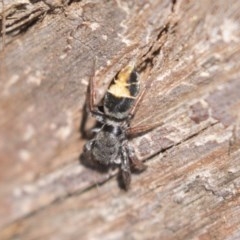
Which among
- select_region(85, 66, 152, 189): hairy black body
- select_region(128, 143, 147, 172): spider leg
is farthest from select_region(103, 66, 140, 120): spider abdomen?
select_region(128, 143, 147, 172): spider leg

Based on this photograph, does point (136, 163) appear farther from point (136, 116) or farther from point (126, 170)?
point (136, 116)

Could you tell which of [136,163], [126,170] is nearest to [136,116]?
[136,163]

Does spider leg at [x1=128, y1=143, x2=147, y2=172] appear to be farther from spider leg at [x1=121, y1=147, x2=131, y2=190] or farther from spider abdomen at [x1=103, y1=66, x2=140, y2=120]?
spider abdomen at [x1=103, y1=66, x2=140, y2=120]

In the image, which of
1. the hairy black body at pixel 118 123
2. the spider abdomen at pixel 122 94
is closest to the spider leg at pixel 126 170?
the hairy black body at pixel 118 123

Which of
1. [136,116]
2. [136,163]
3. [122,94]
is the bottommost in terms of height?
[136,163]

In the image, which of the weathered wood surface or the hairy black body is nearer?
the weathered wood surface

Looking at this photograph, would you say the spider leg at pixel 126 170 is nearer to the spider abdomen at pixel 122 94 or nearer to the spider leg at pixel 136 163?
the spider leg at pixel 136 163

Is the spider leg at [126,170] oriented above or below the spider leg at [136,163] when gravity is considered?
below

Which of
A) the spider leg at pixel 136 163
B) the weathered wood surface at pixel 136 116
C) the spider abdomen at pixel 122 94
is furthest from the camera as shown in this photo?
the spider leg at pixel 136 163

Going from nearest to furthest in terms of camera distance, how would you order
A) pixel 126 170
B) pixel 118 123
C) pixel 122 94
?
pixel 122 94 < pixel 126 170 < pixel 118 123
